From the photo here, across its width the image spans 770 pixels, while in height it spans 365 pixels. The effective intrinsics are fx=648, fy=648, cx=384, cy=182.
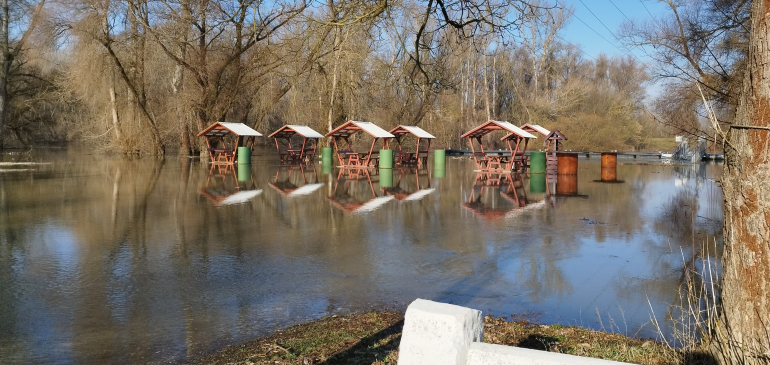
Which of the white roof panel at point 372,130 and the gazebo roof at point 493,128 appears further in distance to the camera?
the white roof panel at point 372,130

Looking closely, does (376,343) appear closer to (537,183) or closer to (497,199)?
(497,199)

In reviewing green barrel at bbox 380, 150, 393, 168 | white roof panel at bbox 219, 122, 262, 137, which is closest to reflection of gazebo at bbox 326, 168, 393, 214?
green barrel at bbox 380, 150, 393, 168

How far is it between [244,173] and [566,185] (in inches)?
504

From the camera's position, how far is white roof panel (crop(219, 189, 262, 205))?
631 inches

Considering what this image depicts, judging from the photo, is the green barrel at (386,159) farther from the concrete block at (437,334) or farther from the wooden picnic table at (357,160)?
the concrete block at (437,334)

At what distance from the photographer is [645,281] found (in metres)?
7.92

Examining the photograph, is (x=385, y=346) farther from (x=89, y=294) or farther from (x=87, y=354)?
(x=89, y=294)

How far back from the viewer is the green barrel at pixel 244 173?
23.5 metres

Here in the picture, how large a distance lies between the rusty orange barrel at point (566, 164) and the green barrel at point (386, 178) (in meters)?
6.96

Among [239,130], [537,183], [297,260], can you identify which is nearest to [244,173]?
[239,130]

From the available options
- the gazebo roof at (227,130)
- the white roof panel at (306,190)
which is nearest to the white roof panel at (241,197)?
the white roof panel at (306,190)

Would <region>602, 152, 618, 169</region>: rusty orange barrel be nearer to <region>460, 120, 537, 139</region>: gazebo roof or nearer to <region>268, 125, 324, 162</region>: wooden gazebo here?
<region>460, 120, 537, 139</region>: gazebo roof

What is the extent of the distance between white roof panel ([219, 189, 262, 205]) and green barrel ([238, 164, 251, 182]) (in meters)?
4.42

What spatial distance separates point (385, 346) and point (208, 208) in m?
10.6
